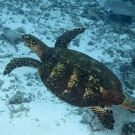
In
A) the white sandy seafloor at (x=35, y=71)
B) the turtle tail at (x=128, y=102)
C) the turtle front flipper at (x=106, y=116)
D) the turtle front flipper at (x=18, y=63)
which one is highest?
the turtle tail at (x=128, y=102)

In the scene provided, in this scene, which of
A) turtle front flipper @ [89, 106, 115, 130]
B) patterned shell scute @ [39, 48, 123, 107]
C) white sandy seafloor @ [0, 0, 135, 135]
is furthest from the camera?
white sandy seafloor @ [0, 0, 135, 135]

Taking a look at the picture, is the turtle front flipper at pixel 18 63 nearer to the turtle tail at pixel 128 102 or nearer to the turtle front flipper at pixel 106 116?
the turtle front flipper at pixel 106 116

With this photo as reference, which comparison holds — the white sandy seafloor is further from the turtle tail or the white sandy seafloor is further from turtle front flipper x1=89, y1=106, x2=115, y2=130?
the turtle tail

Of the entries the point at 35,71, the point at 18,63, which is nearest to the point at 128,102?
the point at 18,63

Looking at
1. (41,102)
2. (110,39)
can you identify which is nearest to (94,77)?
(41,102)

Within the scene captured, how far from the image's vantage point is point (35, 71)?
5574 millimetres

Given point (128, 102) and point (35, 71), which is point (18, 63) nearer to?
point (35, 71)

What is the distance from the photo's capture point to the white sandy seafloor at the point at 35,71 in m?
4.44

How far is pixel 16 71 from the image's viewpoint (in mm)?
5492

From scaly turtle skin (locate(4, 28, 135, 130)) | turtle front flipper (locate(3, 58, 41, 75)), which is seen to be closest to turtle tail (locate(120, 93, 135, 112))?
scaly turtle skin (locate(4, 28, 135, 130))

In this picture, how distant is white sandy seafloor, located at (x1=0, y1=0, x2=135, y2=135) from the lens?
14.6ft

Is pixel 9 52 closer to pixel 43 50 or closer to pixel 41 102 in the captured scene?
pixel 41 102

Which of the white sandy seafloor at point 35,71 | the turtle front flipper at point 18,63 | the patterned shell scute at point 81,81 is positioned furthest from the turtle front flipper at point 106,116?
the turtle front flipper at point 18,63

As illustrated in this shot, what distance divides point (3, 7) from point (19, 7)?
1.76 feet
